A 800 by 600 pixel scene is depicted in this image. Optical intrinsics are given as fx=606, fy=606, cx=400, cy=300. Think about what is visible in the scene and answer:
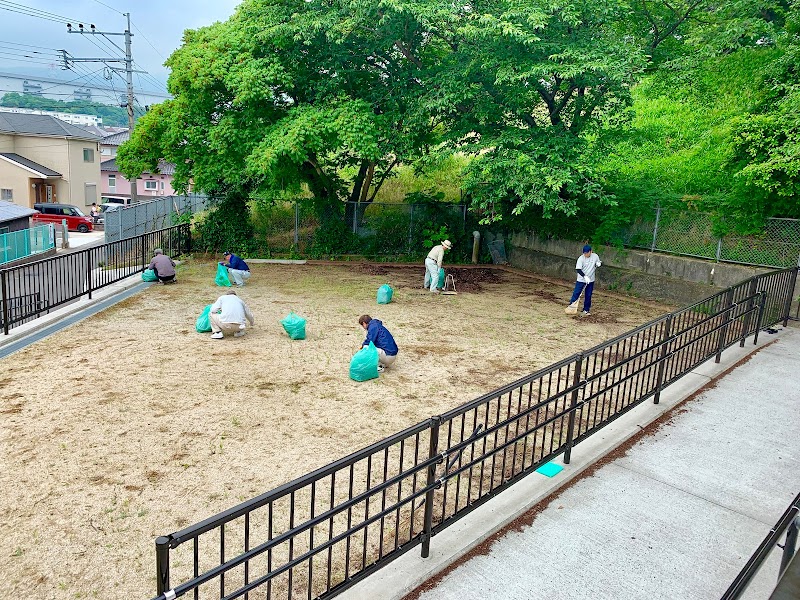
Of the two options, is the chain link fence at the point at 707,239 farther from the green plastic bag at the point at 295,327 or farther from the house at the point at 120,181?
the house at the point at 120,181

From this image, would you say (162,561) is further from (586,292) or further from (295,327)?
(586,292)

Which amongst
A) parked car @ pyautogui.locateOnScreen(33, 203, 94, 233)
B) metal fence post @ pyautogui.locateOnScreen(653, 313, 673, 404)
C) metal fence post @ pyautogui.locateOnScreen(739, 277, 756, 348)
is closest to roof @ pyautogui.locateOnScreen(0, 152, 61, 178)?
parked car @ pyautogui.locateOnScreen(33, 203, 94, 233)

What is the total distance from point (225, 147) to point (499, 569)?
48.9ft

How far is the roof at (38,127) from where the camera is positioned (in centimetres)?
4116

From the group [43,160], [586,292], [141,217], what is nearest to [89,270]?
[586,292]

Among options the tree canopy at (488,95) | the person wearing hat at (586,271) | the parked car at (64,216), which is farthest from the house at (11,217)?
the person wearing hat at (586,271)

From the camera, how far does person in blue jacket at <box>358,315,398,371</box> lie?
870cm

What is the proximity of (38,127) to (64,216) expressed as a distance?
11006mm

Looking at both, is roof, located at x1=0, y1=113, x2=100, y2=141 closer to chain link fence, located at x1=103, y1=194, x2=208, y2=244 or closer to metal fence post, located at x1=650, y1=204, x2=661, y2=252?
chain link fence, located at x1=103, y1=194, x2=208, y2=244

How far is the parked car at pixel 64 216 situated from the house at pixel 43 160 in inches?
193

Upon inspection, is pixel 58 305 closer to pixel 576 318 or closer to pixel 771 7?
pixel 576 318

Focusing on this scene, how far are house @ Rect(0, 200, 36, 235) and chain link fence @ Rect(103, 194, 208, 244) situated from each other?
351 centimetres

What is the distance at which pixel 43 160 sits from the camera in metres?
42.2

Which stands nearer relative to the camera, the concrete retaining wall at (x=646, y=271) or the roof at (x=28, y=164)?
the concrete retaining wall at (x=646, y=271)
